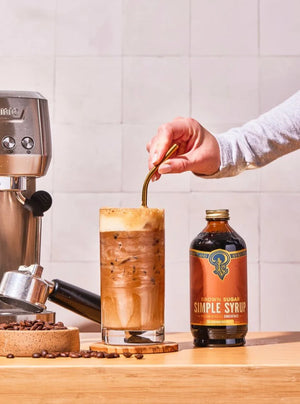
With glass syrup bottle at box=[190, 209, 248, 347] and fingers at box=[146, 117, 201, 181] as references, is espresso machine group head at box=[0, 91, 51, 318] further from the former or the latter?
glass syrup bottle at box=[190, 209, 248, 347]

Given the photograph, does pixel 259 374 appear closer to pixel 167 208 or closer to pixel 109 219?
pixel 109 219

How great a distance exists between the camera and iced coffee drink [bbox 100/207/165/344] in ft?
3.68

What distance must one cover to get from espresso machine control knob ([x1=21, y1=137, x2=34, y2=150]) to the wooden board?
520mm

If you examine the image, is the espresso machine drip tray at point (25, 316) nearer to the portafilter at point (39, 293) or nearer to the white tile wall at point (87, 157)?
the portafilter at point (39, 293)

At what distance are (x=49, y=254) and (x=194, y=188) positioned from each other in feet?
1.58

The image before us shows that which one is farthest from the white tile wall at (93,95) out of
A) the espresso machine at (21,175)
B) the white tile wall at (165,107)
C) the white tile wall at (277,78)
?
the espresso machine at (21,175)

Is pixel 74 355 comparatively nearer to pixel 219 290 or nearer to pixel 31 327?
pixel 31 327

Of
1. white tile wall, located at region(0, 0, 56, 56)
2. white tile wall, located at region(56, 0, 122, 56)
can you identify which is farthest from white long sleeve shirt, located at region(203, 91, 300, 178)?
white tile wall, located at region(0, 0, 56, 56)

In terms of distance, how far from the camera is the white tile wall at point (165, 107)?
7.61 ft

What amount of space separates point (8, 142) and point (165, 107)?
900 millimetres

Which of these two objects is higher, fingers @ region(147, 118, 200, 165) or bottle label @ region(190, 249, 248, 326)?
fingers @ region(147, 118, 200, 165)

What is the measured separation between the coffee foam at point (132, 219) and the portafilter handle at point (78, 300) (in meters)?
0.20

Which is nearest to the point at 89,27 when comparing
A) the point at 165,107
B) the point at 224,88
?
the point at 165,107

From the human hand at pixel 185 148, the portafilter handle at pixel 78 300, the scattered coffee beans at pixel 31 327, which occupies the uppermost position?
the human hand at pixel 185 148
